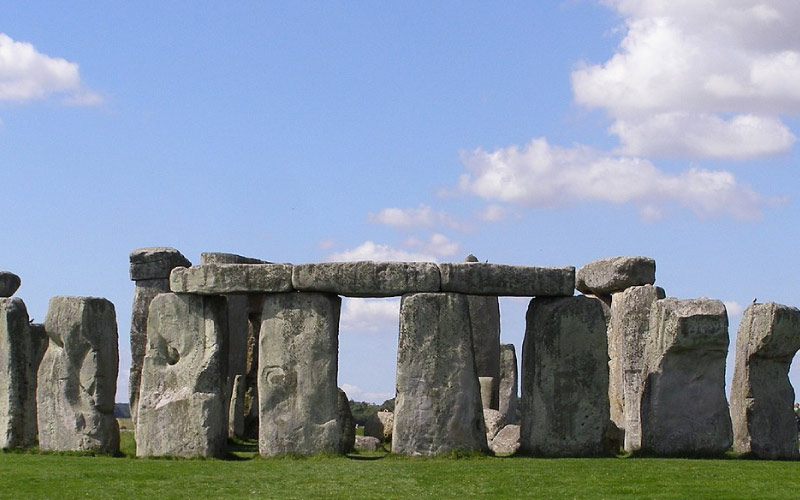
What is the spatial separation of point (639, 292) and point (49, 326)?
31.1ft

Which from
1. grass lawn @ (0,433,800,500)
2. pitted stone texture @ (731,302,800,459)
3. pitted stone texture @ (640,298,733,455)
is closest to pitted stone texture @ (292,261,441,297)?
grass lawn @ (0,433,800,500)

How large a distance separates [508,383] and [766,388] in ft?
24.9

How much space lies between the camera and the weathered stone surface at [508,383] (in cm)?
2816

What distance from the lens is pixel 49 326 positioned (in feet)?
72.9

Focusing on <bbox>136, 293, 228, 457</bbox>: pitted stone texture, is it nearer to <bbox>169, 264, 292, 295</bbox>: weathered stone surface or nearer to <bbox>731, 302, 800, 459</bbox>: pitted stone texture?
<bbox>169, 264, 292, 295</bbox>: weathered stone surface

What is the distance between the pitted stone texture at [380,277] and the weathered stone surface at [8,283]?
7.41 meters

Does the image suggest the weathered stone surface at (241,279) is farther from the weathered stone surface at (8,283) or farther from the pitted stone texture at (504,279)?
the weathered stone surface at (8,283)

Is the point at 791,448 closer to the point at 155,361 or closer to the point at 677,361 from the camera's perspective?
the point at 677,361

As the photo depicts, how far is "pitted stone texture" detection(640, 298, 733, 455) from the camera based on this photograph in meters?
21.4

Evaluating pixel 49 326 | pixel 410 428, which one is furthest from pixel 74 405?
pixel 410 428

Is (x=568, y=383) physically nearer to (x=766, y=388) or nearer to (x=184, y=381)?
(x=766, y=388)

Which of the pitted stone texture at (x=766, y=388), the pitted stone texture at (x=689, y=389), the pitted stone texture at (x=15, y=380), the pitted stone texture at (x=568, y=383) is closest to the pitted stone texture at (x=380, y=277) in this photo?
the pitted stone texture at (x=568, y=383)

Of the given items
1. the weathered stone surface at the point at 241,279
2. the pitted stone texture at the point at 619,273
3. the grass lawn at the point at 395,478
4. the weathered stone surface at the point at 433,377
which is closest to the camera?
the grass lawn at the point at 395,478

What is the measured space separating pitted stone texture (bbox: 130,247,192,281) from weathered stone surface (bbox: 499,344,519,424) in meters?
6.81
